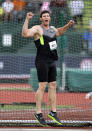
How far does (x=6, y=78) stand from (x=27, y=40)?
1595 mm

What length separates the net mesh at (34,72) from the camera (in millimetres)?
8836

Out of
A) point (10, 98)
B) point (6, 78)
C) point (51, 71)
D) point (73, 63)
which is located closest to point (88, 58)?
point (73, 63)

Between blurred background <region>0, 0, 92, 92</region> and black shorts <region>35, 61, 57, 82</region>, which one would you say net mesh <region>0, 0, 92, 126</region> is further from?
black shorts <region>35, 61, 57, 82</region>

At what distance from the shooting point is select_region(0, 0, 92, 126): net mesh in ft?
29.0

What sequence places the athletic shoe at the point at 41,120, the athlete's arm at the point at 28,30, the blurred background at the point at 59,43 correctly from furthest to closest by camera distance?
the blurred background at the point at 59,43 < the athletic shoe at the point at 41,120 < the athlete's arm at the point at 28,30

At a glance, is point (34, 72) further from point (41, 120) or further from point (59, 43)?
point (41, 120)

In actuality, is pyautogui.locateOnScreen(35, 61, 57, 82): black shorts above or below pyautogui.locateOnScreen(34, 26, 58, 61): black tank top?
below

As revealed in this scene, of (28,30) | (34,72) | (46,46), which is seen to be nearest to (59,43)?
(34,72)

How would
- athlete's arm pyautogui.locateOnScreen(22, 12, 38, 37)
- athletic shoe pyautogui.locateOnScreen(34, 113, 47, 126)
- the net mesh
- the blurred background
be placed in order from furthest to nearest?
the blurred background, the net mesh, athletic shoe pyautogui.locateOnScreen(34, 113, 47, 126), athlete's arm pyautogui.locateOnScreen(22, 12, 38, 37)

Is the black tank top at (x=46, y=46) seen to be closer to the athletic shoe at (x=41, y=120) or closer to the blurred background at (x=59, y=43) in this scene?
the athletic shoe at (x=41, y=120)

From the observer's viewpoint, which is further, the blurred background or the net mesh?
the blurred background

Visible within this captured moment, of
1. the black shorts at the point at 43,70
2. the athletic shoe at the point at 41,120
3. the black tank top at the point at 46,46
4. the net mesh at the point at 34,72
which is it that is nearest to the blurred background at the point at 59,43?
the net mesh at the point at 34,72

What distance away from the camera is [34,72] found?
13062 mm

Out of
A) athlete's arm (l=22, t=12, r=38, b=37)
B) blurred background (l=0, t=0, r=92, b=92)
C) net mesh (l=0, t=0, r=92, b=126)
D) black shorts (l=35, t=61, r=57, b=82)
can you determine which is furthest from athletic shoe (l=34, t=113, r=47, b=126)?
blurred background (l=0, t=0, r=92, b=92)
